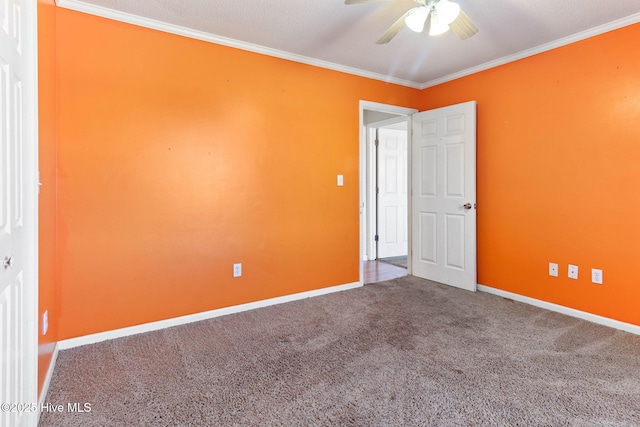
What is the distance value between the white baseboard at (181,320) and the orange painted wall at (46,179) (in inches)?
7.1

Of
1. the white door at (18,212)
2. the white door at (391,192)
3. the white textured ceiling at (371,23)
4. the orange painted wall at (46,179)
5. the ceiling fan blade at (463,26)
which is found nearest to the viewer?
the white door at (18,212)

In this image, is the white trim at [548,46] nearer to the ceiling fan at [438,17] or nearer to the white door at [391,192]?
the ceiling fan at [438,17]

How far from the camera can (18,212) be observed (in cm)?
140

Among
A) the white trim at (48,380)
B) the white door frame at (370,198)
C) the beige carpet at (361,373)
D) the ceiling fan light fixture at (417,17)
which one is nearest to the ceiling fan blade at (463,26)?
the ceiling fan light fixture at (417,17)

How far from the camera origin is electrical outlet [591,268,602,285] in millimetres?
2828

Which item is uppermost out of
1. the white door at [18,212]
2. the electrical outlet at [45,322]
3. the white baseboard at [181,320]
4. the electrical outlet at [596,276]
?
the white door at [18,212]

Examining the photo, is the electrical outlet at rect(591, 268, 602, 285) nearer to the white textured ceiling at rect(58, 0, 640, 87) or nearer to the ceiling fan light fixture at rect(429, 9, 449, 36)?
the white textured ceiling at rect(58, 0, 640, 87)

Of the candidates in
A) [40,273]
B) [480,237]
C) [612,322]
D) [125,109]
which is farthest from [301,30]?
[612,322]

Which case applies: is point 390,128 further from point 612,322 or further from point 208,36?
point 612,322

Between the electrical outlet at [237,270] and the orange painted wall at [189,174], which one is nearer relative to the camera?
the orange painted wall at [189,174]

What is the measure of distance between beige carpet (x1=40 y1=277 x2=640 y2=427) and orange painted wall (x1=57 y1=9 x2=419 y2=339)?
39 centimetres

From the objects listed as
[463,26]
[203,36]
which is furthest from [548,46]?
[203,36]

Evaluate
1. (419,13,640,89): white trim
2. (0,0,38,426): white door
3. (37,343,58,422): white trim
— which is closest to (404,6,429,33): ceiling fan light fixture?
(419,13,640,89): white trim

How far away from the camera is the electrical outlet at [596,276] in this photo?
2.83 meters
